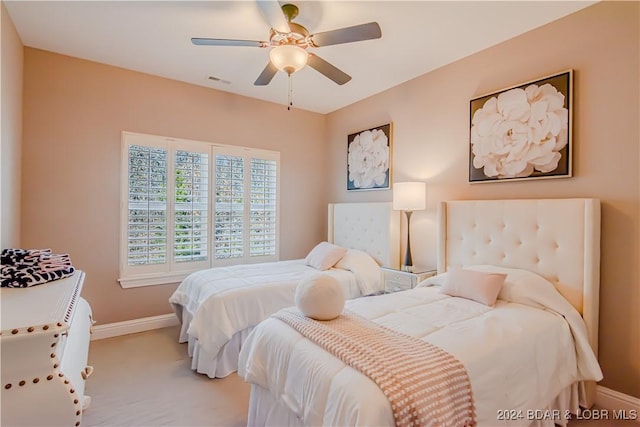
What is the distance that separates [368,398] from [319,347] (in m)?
0.39

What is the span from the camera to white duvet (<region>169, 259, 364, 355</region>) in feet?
8.30

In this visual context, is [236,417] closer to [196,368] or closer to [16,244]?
[196,368]

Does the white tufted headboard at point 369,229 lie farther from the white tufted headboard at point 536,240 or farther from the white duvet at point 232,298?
the white tufted headboard at point 536,240

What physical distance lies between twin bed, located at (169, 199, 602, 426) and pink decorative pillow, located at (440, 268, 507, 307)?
0.16 ft

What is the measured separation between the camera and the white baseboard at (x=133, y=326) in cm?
324

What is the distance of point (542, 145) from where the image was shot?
8.07ft

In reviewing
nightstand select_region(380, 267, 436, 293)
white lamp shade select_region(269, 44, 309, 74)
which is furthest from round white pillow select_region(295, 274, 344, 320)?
white lamp shade select_region(269, 44, 309, 74)

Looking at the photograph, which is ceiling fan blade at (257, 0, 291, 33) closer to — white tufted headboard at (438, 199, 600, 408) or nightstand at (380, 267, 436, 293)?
white tufted headboard at (438, 199, 600, 408)

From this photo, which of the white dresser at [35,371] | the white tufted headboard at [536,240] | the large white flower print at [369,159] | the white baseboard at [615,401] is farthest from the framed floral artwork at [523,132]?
the white dresser at [35,371]

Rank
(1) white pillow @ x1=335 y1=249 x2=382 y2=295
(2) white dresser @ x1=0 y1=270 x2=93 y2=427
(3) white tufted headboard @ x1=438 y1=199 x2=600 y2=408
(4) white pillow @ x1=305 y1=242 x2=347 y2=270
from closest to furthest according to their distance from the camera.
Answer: (2) white dresser @ x1=0 y1=270 x2=93 y2=427 < (3) white tufted headboard @ x1=438 y1=199 x2=600 y2=408 < (1) white pillow @ x1=335 y1=249 x2=382 y2=295 < (4) white pillow @ x1=305 y1=242 x2=347 y2=270

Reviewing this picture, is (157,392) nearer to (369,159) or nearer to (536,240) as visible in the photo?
(536,240)

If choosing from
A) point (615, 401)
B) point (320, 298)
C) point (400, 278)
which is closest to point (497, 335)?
point (320, 298)

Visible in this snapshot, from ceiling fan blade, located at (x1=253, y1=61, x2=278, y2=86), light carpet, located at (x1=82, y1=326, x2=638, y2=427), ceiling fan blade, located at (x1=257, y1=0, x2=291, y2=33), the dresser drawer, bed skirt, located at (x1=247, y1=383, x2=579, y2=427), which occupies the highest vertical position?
ceiling fan blade, located at (x1=257, y1=0, x2=291, y2=33)

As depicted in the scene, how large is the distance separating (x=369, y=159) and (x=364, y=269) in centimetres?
148
